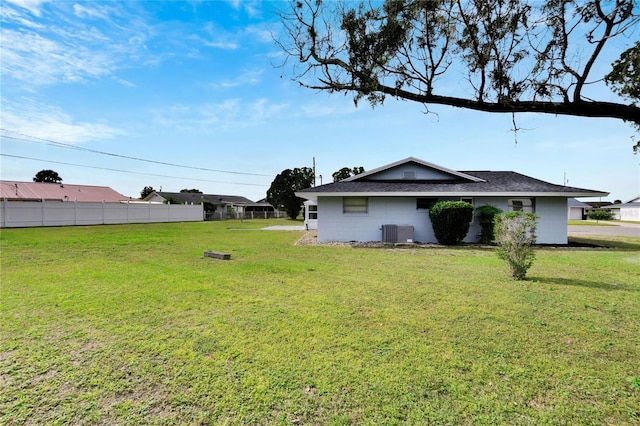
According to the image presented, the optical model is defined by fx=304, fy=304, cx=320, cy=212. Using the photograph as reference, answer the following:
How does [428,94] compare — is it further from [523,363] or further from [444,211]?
[444,211]

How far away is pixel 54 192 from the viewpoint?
37938 mm

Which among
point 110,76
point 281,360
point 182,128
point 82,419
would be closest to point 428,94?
point 281,360

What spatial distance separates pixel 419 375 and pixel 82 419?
2.71 metres

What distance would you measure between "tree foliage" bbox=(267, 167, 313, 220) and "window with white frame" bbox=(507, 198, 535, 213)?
2873 centimetres

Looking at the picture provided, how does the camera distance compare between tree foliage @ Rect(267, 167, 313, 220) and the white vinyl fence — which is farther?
tree foliage @ Rect(267, 167, 313, 220)

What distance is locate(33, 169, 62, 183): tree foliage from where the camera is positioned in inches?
2744

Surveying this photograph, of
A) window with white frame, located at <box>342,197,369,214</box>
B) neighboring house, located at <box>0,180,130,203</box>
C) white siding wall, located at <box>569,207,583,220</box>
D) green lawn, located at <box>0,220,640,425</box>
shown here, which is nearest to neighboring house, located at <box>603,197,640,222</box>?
white siding wall, located at <box>569,207,583,220</box>

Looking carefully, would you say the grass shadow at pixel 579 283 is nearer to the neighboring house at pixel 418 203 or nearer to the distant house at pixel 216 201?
the neighboring house at pixel 418 203

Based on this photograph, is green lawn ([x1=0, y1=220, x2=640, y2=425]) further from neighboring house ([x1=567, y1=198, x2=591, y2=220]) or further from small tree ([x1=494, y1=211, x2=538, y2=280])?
neighboring house ([x1=567, y1=198, x2=591, y2=220])

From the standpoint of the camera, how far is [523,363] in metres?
3.04

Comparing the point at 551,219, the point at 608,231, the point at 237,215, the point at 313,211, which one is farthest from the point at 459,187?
the point at 237,215

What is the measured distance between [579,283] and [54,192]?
1968 inches

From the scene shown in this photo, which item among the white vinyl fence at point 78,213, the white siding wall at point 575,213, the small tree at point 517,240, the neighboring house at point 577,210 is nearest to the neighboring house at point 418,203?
the small tree at point 517,240

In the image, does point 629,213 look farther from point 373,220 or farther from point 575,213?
point 373,220
